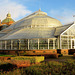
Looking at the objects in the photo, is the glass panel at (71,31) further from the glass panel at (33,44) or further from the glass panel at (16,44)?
the glass panel at (16,44)

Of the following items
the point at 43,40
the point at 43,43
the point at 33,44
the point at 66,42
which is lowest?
the point at 33,44

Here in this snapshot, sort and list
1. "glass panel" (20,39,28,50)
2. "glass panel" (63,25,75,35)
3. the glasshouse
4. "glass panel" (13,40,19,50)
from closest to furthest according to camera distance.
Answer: the glasshouse, "glass panel" (20,39,28,50), "glass panel" (63,25,75,35), "glass panel" (13,40,19,50)

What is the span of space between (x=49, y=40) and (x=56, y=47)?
2470 millimetres

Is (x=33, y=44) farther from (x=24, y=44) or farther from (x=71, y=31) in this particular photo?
(x=71, y=31)

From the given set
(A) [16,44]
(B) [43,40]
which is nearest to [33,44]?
(B) [43,40]

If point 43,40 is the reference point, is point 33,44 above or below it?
below

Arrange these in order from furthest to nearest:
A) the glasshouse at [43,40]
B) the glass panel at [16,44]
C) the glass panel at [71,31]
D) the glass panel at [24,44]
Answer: the glass panel at [16,44] → the glass panel at [71,31] → the glass panel at [24,44] → the glasshouse at [43,40]

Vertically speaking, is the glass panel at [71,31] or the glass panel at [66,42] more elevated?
the glass panel at [71,31]

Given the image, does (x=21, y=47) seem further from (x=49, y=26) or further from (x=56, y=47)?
(x=49, y=26)

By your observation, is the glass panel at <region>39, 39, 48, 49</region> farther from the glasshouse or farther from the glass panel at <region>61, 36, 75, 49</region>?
the glass panel at <region>61, 36, 75, 49</region>

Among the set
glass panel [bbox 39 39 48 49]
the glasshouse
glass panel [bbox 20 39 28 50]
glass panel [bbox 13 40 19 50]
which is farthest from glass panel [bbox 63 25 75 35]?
glass panel [bbox 13 40 19 50]

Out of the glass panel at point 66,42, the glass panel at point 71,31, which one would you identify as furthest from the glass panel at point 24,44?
the glass panel at point 71,31

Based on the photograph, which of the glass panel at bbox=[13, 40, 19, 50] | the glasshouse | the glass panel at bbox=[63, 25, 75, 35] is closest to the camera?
the glasshouse

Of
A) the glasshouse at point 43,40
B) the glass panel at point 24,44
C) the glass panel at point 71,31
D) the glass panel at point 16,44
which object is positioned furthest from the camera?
the glass panel at point 16,44
